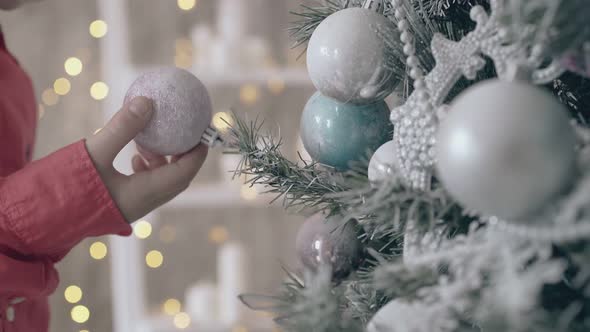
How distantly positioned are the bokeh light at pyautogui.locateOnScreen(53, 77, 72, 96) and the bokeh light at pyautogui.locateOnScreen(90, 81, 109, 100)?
6 centimetres

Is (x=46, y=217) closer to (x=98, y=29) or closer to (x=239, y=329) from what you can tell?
(x=239, y=329)

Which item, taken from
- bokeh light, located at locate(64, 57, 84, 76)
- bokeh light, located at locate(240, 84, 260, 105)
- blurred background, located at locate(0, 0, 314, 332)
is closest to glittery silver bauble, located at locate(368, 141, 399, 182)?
blurred background, located at locate(0, 0, 314, 332)

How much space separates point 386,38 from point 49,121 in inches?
57.9

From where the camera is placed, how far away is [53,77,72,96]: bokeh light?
1.68 m

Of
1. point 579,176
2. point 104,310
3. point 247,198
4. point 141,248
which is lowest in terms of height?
point 104,310

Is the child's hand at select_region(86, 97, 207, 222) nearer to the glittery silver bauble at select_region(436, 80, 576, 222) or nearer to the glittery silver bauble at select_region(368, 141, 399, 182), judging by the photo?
the glittery silver bauble at select_region(368, 141, 399, 182)

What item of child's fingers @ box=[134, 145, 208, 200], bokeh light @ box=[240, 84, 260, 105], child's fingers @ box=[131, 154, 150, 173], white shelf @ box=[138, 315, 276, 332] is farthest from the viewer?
bokeh light @ box=[240, 84, 260, 105]

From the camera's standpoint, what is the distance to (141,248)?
1587 mm

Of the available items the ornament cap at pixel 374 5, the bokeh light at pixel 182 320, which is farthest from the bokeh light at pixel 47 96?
the ornament cap at pixel 374 5

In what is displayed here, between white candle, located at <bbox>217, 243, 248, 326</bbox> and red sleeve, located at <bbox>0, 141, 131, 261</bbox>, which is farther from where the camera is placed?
white candle, located at <bbox>217, 243, 248, 326</bbox>

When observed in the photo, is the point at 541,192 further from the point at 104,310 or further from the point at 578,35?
the point at 104,310

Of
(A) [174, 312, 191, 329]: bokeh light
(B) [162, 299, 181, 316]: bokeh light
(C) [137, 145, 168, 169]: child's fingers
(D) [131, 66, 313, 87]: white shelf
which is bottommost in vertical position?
(B) [162, 299, 181, 316]: bokeh light

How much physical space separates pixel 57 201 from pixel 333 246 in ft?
0.74

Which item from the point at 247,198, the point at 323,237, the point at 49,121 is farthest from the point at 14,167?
the point at 49,121
